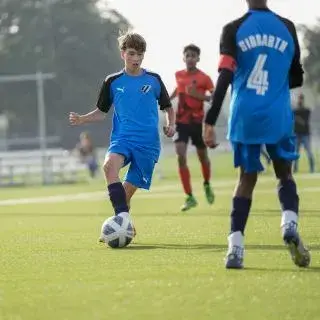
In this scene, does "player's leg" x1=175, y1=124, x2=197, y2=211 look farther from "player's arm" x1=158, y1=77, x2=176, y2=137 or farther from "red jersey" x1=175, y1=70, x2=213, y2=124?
"player's arm" x1=158, y1=77, x2=176, y2=137

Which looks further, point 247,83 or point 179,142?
point 179,142

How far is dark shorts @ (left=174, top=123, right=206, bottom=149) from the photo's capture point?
61.6 ft

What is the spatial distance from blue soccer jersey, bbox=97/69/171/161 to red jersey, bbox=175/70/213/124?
574 cm

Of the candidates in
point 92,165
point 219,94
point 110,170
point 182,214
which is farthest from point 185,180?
point 92,165

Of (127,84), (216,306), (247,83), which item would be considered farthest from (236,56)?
(127,84)

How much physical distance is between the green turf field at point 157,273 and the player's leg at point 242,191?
0.58 ft

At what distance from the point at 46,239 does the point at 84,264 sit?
3043 mm

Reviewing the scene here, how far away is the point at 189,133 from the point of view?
18.8 metres

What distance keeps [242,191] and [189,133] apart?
9386 mm

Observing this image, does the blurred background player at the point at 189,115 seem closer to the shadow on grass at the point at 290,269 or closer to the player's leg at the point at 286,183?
the player's leg at the point at 286,183

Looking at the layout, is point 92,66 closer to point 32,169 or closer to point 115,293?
point 32,169

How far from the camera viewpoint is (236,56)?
9.26 meters

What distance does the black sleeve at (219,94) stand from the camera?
921 cm

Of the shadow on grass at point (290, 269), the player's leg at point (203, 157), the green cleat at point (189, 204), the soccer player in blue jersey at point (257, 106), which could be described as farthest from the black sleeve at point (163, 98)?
the player's leg at point (203, 157)
